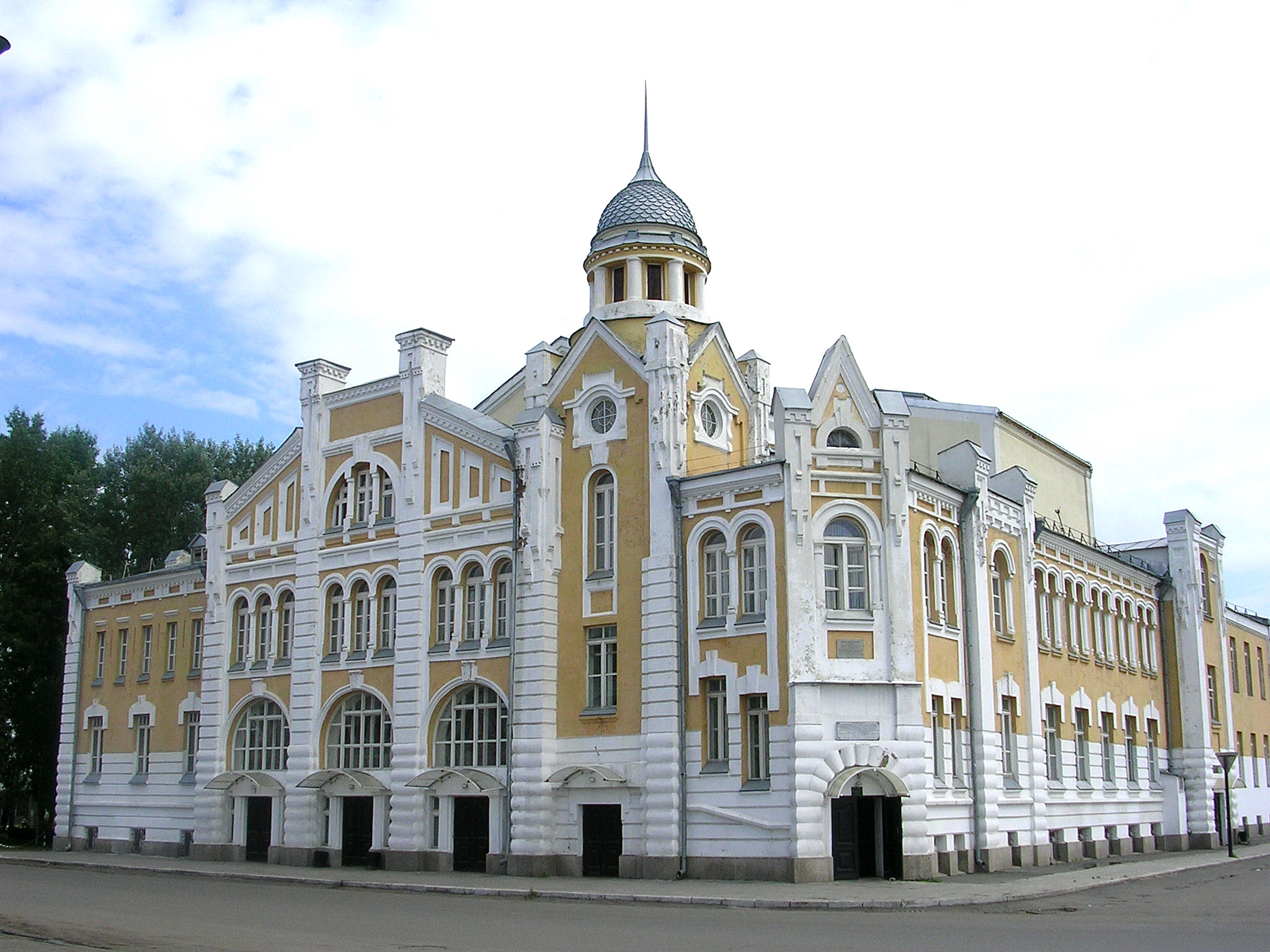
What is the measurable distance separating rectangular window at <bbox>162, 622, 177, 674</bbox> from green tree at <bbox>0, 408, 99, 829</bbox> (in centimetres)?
824

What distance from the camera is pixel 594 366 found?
3594 centimetres

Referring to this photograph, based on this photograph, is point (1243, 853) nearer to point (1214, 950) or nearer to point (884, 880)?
point (884, 880)

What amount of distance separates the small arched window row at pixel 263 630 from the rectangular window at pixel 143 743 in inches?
238

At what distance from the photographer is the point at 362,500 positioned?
134 ft

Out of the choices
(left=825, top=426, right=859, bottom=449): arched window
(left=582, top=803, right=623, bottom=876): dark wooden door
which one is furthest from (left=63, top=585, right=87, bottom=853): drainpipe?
(left=825, top=426, right=859, bottom=449): arched window

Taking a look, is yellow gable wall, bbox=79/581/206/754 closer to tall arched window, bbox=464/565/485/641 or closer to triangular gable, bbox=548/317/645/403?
tall arched window, bbox=464/565/485/641

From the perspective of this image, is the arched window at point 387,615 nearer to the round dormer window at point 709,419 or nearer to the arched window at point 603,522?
the arched window at point 603,522

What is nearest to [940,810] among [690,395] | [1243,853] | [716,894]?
[716,894]

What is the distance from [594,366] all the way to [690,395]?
284cm

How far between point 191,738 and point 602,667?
725 inches

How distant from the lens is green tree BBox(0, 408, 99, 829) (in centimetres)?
5197

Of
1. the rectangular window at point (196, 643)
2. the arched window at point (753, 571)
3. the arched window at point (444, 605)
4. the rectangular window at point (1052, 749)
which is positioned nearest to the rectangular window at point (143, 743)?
the rectangular window at point (196, 643)

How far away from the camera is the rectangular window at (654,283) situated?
129ft

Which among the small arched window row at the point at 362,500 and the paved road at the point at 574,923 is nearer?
the paved road at the point at 574,923
